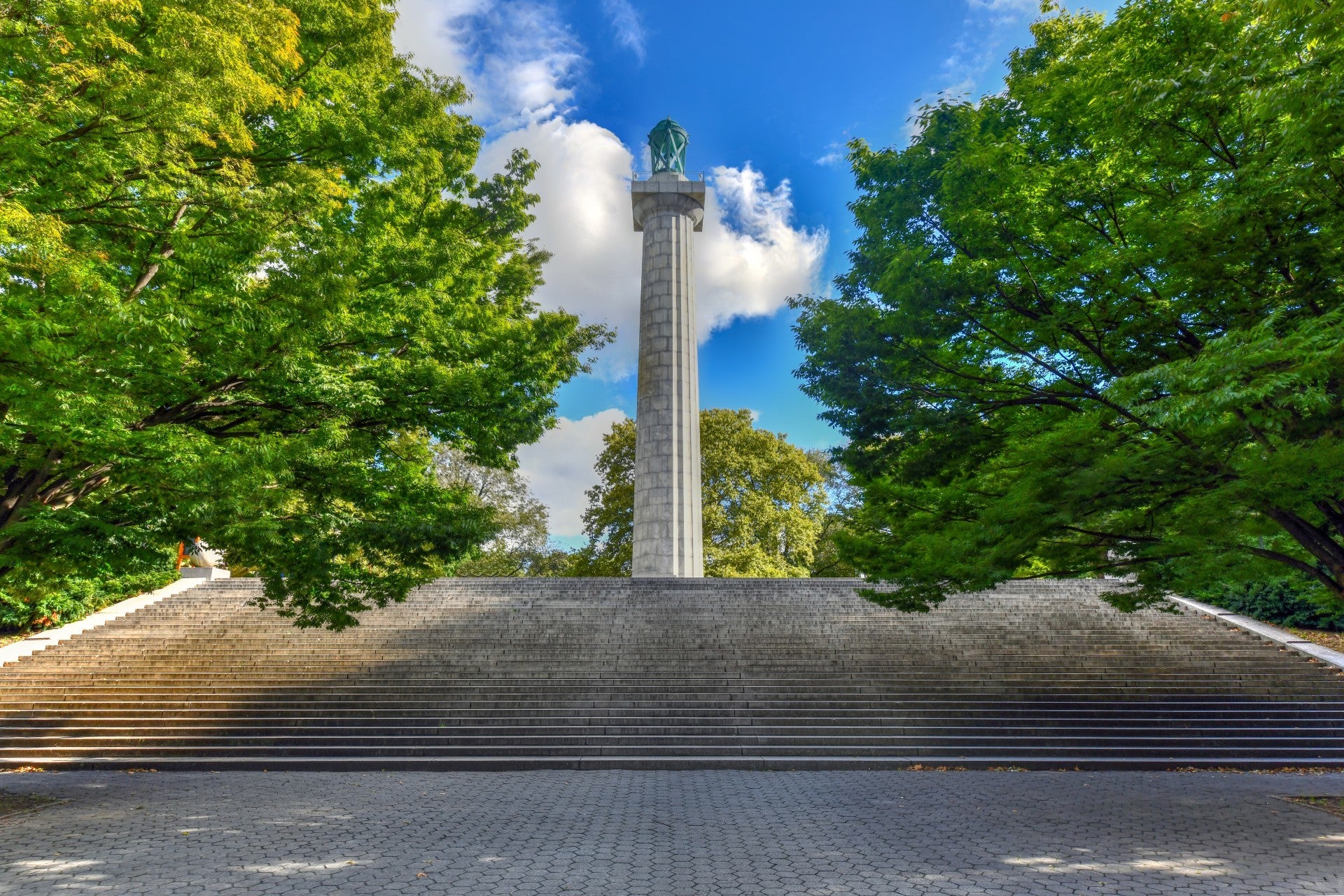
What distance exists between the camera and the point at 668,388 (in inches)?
997

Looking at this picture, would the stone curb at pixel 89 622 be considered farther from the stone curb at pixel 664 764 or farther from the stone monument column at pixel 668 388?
the stone monument column at pixel 668 388

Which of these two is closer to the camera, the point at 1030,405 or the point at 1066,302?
the point at 1066,302

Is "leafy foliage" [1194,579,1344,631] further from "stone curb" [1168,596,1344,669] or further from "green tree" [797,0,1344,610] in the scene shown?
"green tree" [797,0,1344,610]

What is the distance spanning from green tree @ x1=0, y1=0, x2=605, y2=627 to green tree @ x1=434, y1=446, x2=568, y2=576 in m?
23.4

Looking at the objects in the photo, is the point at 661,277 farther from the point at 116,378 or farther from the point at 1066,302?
the point at 116,378

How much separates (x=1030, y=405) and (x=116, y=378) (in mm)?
11211

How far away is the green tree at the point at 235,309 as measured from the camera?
6391 millimetres

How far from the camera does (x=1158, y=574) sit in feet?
35.1

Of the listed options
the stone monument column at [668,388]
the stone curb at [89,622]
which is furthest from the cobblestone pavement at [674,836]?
the stone monument column at [668,388]

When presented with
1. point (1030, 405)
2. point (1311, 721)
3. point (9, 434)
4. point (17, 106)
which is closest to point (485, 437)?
point (9, 434)

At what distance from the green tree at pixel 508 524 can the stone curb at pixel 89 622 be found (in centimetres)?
1323

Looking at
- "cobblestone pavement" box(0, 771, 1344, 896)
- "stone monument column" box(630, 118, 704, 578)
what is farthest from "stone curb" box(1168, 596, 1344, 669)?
"stone monument column" box(630, 118, 704, 578)

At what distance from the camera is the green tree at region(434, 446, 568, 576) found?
34875 millimetres

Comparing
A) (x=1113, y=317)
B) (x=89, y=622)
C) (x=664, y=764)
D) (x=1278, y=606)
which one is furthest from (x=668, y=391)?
(x=1278, y=606)
